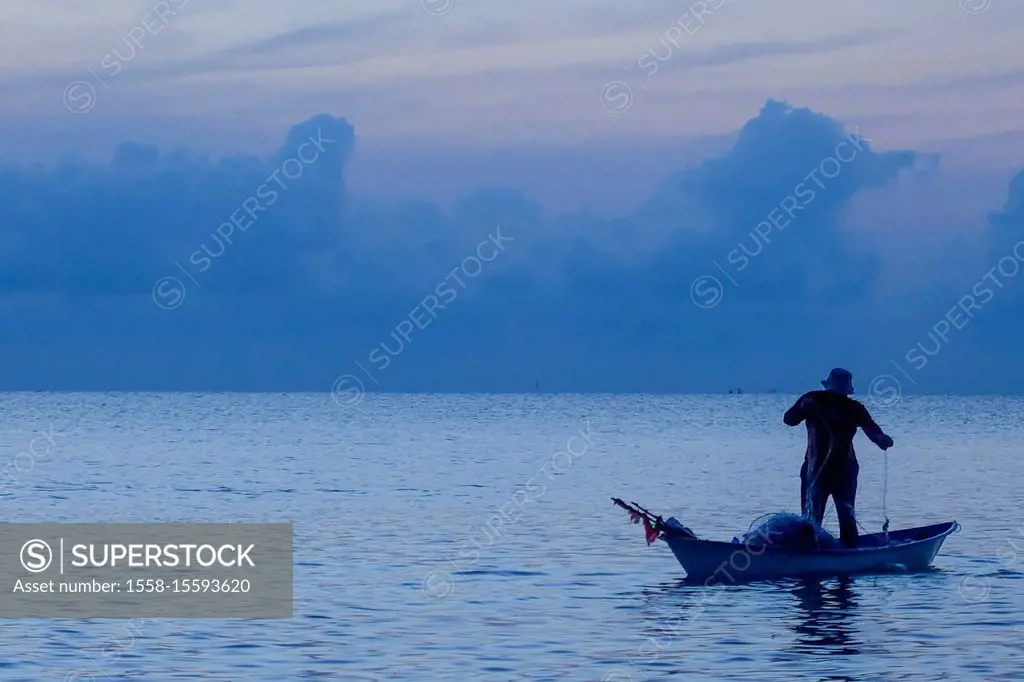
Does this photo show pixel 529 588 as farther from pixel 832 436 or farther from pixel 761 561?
pixel 832 436

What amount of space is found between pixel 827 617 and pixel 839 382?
3880 millimetres

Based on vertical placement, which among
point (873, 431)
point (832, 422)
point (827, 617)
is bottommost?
point (827, 617)

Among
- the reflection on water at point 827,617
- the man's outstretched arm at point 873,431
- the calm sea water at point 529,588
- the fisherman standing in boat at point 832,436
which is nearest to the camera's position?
the calm sea water at point 529,588

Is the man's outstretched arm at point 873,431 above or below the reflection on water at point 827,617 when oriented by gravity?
above

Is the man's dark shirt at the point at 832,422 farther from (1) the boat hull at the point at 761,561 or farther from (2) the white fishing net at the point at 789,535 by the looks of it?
(1) the boat hull at the point at 761,561

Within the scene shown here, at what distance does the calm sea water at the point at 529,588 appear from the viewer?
1664 centimetres

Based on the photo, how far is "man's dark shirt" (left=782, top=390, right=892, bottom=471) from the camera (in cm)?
2230

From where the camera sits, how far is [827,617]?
19.9 m

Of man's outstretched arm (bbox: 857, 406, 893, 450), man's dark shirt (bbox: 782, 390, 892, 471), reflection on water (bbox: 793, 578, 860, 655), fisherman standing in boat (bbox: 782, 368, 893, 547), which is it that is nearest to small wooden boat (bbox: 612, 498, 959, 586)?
reflection on water (bbox: 793, 578, 860, 655)

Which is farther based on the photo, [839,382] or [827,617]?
[839,382]

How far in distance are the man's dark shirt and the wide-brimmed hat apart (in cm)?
7

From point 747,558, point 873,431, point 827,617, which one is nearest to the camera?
point 827,617

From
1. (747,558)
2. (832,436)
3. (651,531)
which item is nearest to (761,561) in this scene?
(747,558)

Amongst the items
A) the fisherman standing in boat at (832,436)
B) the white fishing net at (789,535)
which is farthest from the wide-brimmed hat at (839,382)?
the white fishing net at (789,535)
